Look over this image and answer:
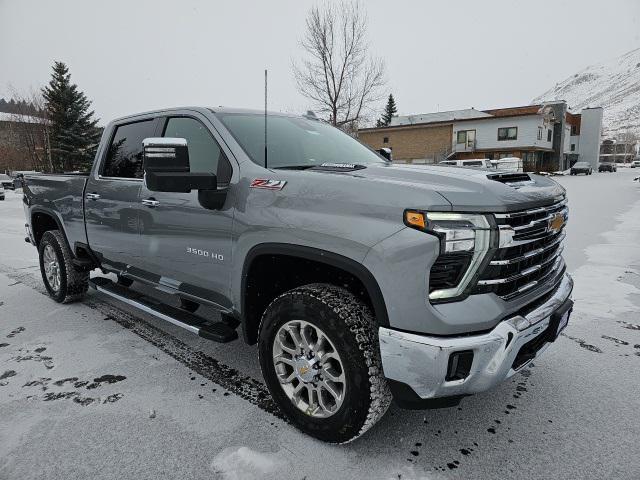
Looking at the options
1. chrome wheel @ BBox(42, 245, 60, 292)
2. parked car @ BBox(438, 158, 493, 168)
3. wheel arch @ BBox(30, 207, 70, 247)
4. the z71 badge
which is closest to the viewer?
the z71 badge

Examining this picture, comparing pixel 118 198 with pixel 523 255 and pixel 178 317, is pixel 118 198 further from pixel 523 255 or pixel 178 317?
pixel 523 255

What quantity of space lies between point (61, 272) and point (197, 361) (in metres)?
2.28

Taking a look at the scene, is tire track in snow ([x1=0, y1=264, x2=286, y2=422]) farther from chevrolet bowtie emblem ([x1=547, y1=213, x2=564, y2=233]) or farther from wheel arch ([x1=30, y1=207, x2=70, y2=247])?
chevrolet bowtie emblem ([x1=547, y1=213, x2=564, y2=233])

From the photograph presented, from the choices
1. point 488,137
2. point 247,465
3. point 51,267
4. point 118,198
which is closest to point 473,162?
point 488,137

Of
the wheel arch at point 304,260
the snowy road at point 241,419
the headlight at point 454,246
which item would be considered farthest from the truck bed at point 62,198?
the headlight at point 454,246

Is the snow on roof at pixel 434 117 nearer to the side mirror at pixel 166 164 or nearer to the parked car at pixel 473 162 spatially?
the parked car at pixel 473 162

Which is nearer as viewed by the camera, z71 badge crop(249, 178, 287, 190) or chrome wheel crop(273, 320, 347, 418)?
chrome wheel crop(273, 320, 347, 418)

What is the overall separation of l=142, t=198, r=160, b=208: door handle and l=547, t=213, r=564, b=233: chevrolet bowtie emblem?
99.8 inches

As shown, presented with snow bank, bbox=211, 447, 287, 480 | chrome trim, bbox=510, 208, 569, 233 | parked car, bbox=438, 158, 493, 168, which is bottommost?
snow bank, bbox=211, 447, 287, 480

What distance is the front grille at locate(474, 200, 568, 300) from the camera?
6.58ft

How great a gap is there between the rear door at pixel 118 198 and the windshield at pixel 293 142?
93 cm

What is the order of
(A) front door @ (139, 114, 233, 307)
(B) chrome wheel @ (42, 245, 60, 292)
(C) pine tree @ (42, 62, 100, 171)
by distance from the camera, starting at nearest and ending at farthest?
(A) front door @ (139, 114, 233, 307) < (B) chrome wheel @ (42, 245, 60, 292) < (C) pine tree @ (42, 62, 100, 171)

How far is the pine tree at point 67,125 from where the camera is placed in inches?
1491

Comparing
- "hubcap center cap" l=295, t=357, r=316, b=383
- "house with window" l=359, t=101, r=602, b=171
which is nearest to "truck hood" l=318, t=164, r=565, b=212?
"hubcap center cap" l=295, t=357, r=316, b=383
